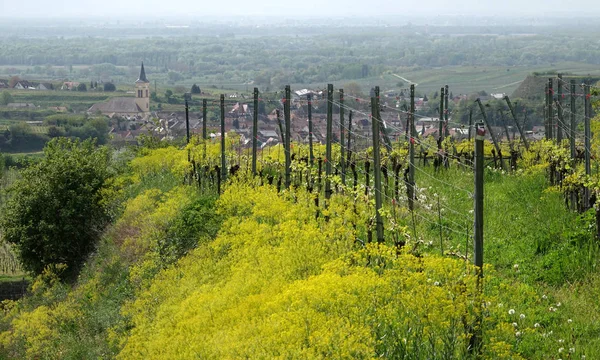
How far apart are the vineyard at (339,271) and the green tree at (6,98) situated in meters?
102

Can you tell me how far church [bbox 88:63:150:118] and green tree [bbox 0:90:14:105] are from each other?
1572 cm

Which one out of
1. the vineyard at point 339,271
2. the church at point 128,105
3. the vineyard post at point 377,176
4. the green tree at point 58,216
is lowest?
the church at point 128,105

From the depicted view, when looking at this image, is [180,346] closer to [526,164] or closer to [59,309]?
[59,309]

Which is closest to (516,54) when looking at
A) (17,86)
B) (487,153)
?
(17,86)

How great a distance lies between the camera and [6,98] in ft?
398

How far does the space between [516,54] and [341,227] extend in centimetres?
16380

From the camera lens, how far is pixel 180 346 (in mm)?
10812

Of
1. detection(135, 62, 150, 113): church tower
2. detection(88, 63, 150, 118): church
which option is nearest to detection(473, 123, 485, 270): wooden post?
detection(88, 63, 150, 118): church

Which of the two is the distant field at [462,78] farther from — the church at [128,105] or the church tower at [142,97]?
the church at [128,105]

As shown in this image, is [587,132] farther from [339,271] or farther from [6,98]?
[6,98]

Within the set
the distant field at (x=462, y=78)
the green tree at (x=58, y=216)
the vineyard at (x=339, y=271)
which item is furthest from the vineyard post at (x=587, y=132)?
the distant field at (x=462, y=78)

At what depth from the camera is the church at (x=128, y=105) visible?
343 feet

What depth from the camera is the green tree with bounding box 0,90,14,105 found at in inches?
4724

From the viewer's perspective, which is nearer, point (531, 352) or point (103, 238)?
point (531, 352)
